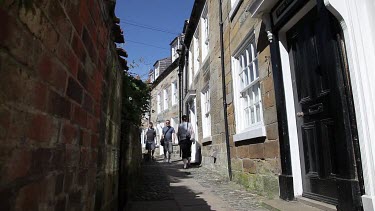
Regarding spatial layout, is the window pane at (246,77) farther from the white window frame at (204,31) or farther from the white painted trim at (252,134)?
the white window frame at (204,31)

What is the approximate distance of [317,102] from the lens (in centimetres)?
365

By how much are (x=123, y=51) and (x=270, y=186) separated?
114 inches

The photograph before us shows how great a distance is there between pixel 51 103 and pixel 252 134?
163 inches

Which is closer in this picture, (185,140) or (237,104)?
(237,104)

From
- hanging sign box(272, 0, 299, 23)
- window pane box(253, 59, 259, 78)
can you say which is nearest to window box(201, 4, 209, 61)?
window pane box(253, 59, 259, 78)

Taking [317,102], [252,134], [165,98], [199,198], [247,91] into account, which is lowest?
[199,198]

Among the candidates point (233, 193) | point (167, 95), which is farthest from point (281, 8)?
point (167, 95)

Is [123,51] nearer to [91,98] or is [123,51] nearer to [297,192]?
[91,98]

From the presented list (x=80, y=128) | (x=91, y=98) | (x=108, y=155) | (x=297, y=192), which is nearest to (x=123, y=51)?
(x=108, y=155)

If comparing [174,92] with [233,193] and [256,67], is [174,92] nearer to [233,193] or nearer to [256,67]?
[256,67]

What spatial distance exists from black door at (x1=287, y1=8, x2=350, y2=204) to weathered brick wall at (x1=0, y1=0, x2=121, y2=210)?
2.37 m

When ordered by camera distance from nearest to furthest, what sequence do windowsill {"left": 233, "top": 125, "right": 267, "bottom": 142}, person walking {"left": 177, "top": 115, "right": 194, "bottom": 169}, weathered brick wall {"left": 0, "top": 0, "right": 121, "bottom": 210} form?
weathered brick wall {"left": 0, "top": 0, "right": 121, "bottom": 210} < windowsill {"left": 233, "top": 125, "right": 267, "bottom": 142} < person walking {"left": 177, "top": 115, "right": 194, "bottom": 169}

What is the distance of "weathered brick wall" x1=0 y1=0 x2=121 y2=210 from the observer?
95cm

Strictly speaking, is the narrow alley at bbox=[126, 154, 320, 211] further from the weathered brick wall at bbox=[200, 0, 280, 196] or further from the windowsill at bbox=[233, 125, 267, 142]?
the windowsill at bbox=[233, 125, 267, 142]
